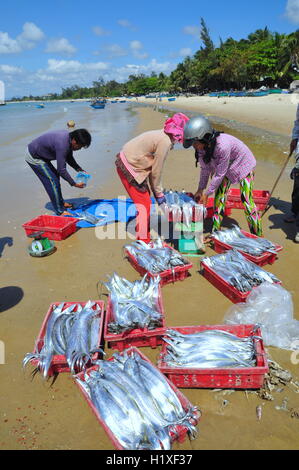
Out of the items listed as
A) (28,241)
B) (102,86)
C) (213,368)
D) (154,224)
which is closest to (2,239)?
(28,241)

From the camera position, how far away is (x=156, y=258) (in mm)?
4551

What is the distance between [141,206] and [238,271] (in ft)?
6.58

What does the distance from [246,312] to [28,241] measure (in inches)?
187

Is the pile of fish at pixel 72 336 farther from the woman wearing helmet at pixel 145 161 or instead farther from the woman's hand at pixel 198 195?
the woman's hand at pixel 198 195

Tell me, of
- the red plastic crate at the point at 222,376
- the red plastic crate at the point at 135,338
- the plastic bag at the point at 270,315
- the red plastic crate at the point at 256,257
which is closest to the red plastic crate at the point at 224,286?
the plastic bag at the point at 270,315

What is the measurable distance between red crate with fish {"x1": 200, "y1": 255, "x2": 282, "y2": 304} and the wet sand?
0.09 meters

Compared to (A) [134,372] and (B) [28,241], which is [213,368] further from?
(B) [28,241]

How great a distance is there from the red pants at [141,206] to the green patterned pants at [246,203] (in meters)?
1.36

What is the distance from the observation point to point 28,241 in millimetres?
6273

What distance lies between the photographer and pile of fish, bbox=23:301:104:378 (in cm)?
294

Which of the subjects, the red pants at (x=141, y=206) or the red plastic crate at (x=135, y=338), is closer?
the red plastic crate at (x=135, y=338)

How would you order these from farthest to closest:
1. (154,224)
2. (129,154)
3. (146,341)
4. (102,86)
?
1. (102,86)
2. (154,224)
3. (129,154)
4. (146,341)

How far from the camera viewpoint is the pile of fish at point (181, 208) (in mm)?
5090

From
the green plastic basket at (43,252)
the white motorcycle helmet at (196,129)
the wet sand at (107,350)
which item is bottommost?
the wet sand at (107,350)
